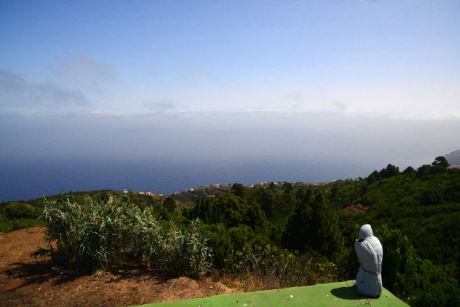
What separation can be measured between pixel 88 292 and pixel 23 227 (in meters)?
8.17

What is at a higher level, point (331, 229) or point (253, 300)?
point (253, 300)

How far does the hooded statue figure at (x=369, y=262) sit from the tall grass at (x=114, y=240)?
3543 mm

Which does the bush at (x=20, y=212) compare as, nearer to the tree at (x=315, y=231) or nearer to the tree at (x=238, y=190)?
the tree at (x=315, y=231)

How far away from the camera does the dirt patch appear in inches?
262

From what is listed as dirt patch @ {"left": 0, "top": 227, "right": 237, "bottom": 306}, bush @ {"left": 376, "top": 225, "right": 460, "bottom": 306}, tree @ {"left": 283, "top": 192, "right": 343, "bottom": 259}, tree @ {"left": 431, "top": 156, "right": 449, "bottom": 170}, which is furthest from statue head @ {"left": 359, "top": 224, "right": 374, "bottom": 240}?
tree @ {"left": 431, "top": 156, "right": 449, "bottom": 170}

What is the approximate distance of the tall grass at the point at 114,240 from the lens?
7766mm

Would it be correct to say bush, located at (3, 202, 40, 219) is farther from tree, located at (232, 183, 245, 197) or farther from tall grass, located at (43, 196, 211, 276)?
tree, located at (232, 183, 245, 197)

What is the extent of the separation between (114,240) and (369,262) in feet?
18.1

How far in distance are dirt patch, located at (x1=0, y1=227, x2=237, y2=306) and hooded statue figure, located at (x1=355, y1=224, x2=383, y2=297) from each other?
2838 millimetres

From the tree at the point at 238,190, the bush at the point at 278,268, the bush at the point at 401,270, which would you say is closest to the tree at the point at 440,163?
the tree at the point at 238,190

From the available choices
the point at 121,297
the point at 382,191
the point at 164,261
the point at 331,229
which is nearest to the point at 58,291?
the point at 121,297

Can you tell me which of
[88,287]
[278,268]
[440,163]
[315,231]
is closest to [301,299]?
[278,268]

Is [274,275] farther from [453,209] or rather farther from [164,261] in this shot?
[453,209]

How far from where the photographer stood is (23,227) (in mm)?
13336
